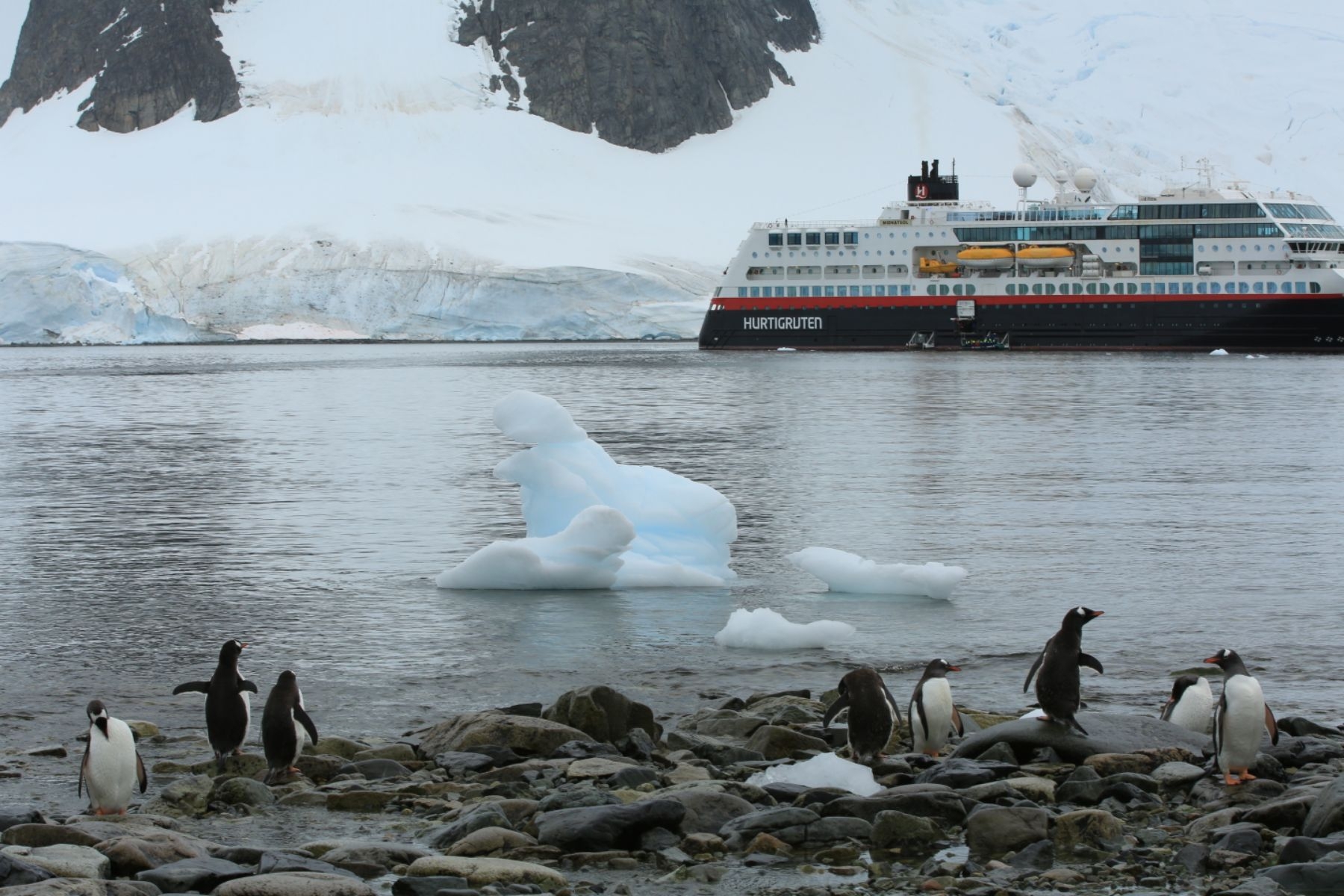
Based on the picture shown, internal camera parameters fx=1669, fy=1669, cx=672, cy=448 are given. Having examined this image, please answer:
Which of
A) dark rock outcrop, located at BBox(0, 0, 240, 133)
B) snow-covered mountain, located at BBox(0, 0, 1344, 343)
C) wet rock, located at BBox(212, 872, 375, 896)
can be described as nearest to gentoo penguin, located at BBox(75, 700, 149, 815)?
wet rock, located at BBox(212, 872, 375, 896)

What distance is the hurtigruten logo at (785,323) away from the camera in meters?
82.6

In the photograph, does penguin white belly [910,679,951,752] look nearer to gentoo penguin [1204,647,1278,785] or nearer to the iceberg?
gentoo penguin [1204,647,1278,785]

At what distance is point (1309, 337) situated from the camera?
2970 inches

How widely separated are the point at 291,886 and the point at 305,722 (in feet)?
8.08

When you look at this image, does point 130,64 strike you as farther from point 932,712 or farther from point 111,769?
point 932,712

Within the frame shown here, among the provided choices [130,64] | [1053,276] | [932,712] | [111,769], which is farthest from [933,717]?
[130,64]

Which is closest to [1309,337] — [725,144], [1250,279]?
[1250,279]

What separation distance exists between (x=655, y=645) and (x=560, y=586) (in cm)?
266

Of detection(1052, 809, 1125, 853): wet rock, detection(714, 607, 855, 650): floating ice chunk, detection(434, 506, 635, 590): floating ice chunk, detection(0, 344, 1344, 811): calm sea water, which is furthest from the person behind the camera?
detection(434, 506, 635, 590): floating ice chunk

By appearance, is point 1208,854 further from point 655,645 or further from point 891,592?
point 891,592

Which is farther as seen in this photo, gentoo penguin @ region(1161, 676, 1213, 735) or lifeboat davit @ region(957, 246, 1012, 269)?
lifeboat davit @ region(957, 246, 1012, 269)

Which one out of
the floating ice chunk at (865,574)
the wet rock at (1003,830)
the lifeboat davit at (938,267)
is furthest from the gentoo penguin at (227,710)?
the lifeboat davit at (938,267)

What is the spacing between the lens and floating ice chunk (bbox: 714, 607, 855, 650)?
1246 cm

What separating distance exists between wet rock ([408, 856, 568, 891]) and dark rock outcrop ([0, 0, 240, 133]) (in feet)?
505
